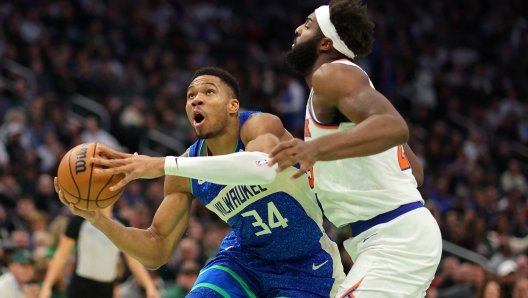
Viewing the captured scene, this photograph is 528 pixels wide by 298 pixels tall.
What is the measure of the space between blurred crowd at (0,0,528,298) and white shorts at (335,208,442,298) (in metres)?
5.00

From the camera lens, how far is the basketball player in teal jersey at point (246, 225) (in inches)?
195

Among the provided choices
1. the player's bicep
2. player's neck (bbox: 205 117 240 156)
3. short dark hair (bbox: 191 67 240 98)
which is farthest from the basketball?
short dark hair (bbox: 191 67 240 98)

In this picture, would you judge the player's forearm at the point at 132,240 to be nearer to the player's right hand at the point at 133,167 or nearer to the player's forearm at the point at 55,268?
the player's right hand at the point at 133,167

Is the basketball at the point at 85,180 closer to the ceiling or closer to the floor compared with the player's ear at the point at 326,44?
closer to the floor

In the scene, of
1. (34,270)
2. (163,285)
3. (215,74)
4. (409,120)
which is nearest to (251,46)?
(409,120)

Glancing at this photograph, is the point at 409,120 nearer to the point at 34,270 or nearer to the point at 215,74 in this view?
the point at 34,270

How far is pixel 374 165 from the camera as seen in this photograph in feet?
13.8

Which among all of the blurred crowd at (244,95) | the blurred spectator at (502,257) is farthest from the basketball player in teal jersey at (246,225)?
the blurred spectator at (502,257)

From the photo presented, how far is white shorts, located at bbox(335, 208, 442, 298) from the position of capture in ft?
13.5

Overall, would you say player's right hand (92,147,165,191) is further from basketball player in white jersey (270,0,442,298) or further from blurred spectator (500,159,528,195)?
blurred spectator (500,159,528,195)

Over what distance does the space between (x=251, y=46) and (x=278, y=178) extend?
14.2 m

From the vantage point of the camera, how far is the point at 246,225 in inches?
198

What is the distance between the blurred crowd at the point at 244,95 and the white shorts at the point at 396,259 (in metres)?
5.00

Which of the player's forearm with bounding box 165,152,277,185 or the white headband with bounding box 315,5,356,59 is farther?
the white headband with bounding box 315,5,356,59
